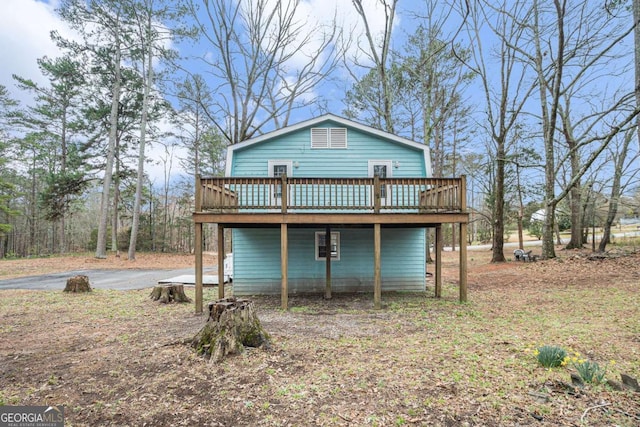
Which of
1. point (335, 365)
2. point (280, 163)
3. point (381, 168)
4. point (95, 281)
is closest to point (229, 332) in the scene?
point (335, 365)

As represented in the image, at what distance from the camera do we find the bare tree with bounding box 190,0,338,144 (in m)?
17.0

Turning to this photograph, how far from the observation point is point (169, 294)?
29.0 ft

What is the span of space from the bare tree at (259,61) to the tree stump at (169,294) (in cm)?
1135

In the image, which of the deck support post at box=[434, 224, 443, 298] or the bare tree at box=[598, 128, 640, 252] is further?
the bare tree at box=[598, 128, 640, 252]

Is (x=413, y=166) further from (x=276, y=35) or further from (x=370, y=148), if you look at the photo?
(x=276, y=35)

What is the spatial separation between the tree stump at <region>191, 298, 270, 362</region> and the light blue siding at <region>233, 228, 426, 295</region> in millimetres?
5387

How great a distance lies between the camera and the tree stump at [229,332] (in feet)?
15.5

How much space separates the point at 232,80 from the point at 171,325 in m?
15.3

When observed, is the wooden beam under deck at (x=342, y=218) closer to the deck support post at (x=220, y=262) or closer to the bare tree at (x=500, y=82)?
the deck support post at (x=220, y=262)

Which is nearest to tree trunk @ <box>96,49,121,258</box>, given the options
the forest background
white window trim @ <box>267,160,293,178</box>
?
the forest background

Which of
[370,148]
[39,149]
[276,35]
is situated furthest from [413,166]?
[39,149]

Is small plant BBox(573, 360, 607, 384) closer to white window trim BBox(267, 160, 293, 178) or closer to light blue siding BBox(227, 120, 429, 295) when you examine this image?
light blue siding BBox(227, 120, 429, 295)

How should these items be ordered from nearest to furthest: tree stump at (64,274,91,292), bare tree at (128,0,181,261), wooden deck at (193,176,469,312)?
wooden deck at (193,176,469,312) < tree stump at (64,274,91,292) < bare tree at (128,0,181,261)

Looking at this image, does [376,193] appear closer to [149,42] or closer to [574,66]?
[574,66]
